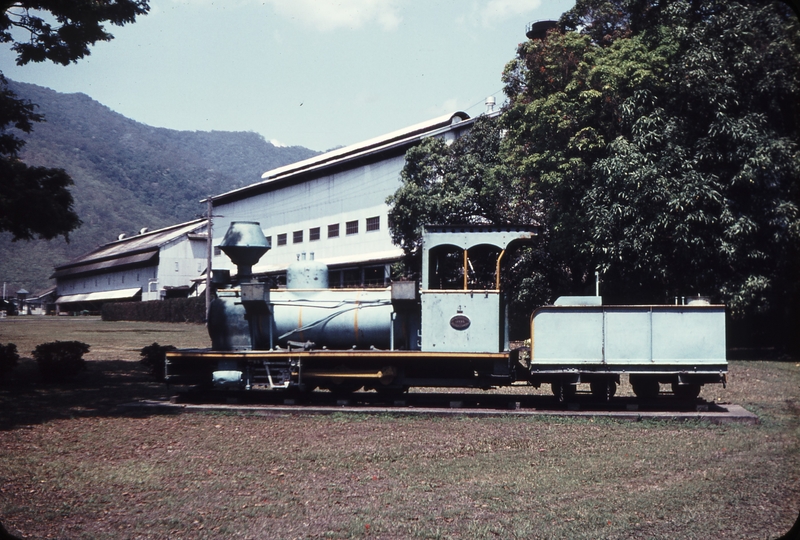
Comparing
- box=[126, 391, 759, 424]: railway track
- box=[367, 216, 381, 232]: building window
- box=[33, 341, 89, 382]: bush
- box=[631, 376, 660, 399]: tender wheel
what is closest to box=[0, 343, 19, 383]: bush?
box=[33, 341, 89, 382]: bush

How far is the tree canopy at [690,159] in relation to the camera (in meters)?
22.5

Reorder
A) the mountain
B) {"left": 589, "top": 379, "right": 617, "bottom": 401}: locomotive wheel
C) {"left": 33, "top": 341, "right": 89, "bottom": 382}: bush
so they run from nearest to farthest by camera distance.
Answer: {"left": 589, "top": 379, "right": 617, "bottom": 401}: locomotive wheel, {"left": 33, "top": 341, "right": 89, "bottom": 382}: bush, the mountain

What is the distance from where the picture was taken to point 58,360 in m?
17.7

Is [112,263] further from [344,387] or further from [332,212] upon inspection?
[344,387]

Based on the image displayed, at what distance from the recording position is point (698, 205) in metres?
22.8

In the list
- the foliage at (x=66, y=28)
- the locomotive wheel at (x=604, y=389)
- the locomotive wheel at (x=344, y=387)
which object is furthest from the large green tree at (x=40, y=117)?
the locomotive wheel at (x=604, y=389)

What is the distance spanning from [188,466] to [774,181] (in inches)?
820

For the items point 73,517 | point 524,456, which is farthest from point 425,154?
point 73,517

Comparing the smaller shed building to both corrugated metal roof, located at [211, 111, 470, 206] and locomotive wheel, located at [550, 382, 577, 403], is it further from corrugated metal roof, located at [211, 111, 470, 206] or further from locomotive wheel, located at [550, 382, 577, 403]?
locomotive wheel, located at [550, 382, 577, 403]

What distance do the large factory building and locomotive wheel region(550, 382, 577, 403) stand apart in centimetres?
2521

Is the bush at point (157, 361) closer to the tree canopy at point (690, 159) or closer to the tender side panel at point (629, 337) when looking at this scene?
the tender side panel at point (629, 337)

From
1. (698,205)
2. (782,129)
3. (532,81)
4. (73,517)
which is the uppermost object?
(532,81)

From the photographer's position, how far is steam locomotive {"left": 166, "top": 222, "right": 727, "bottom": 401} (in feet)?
40.8

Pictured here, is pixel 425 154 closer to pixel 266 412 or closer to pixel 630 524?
pixel 266 412
